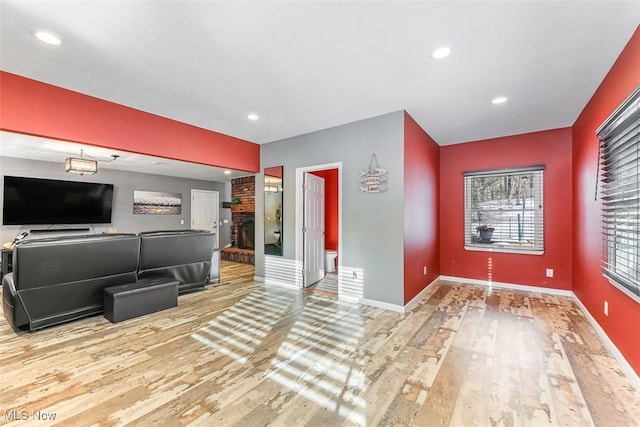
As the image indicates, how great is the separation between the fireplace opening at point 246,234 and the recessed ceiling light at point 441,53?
611 centimetres

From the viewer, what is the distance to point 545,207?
4.31 m

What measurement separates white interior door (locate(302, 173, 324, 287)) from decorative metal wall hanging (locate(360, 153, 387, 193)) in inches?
49.7

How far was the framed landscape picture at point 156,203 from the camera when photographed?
696cm

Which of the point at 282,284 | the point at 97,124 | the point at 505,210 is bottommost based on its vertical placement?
the point at 282,284

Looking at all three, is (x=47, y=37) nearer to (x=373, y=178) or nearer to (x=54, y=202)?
(x=373, y=178)

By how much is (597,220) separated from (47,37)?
5500mm

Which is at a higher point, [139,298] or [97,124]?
[97,124]

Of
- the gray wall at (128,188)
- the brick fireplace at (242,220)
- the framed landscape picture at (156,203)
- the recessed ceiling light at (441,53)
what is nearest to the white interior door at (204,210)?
the gray wall at (128,188)

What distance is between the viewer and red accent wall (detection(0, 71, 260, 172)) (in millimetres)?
2617

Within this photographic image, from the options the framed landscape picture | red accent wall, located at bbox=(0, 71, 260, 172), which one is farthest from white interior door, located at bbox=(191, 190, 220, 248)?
red accent wall, located at bbox=(0, 71, 260, 172)

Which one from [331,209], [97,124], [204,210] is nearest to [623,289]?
[331,209]

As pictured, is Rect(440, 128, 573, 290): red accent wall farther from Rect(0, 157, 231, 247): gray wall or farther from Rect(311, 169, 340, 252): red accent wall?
Rect(0, 157, 231, 247): gray wall

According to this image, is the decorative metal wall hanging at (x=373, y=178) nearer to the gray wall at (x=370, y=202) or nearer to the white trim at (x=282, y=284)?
the gray wall at (x=370, y=202)

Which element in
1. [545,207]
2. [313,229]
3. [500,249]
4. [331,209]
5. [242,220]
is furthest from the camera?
[242,220]
